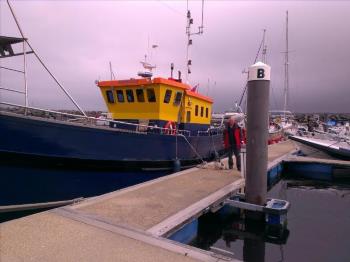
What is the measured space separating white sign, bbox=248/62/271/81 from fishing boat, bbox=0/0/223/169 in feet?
10.4

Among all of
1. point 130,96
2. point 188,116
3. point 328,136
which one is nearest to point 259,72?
point 130,96

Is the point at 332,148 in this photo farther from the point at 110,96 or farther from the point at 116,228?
the point at 116,228

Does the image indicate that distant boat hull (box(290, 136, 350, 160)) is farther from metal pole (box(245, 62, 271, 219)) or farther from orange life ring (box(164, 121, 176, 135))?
metal pole (box(245, 62, 271, 219))

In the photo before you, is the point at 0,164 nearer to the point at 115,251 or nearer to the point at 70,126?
the point at 70,126

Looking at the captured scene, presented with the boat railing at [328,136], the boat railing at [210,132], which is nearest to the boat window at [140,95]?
the boat railing at [210,132]

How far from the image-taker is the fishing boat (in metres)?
6.02

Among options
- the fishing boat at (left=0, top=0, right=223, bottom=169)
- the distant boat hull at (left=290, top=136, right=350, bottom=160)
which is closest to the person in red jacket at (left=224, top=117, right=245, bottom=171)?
the fishing boat at (left=0, top=0, right=223, bottom=169)

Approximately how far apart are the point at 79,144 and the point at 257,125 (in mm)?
3684

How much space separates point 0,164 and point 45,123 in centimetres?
108

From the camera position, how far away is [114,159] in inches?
292

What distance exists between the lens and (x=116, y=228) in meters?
3.96

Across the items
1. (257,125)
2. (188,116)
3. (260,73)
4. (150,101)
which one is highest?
(260,73)

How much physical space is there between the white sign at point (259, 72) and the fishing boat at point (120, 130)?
3.16m

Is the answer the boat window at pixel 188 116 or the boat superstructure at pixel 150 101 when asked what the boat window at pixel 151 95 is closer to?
the boat superstructure at pixel 150 101
